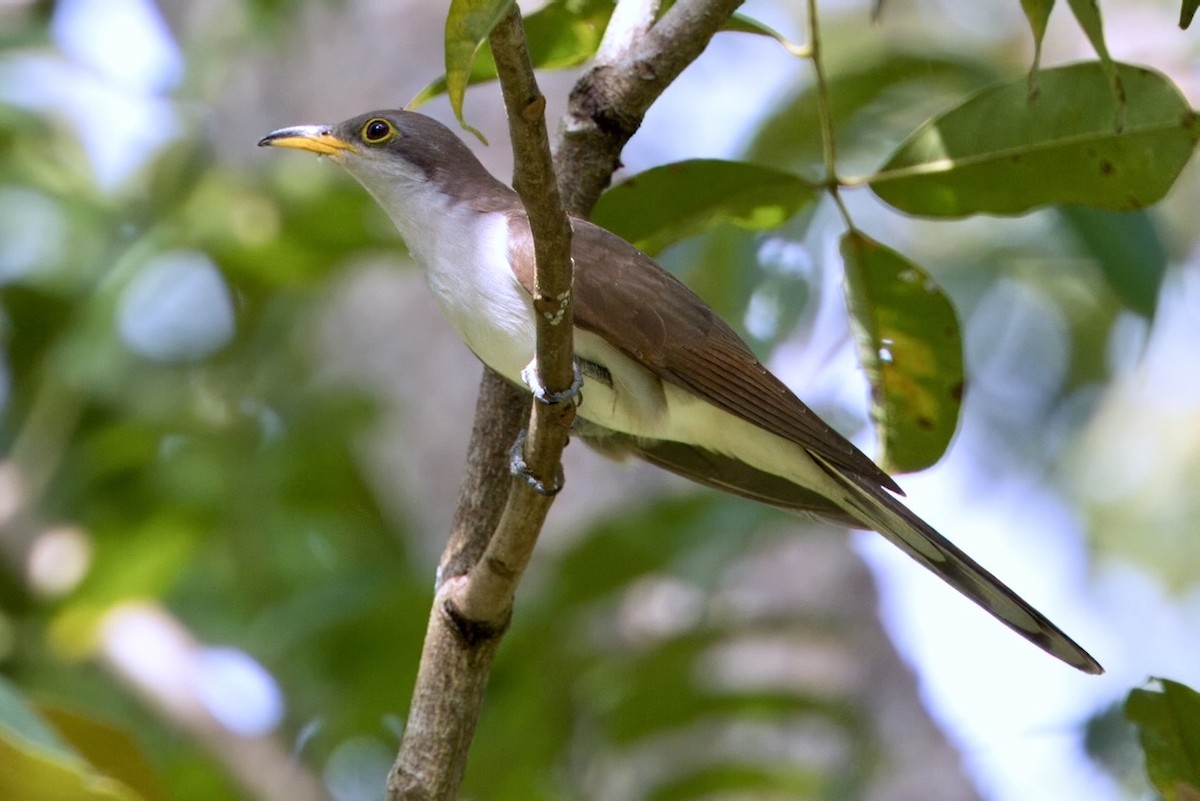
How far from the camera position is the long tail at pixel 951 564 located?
2.76 metres

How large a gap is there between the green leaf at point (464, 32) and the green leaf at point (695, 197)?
98 centimetres

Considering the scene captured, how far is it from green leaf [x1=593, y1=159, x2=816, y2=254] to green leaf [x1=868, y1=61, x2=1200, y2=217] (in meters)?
0.21

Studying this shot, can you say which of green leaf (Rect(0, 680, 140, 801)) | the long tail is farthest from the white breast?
green leaf (Rect(0, 680, 140, 801))

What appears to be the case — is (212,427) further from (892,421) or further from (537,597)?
(892,421)

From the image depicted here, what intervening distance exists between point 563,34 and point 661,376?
74cm

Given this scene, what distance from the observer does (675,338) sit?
296 centimetres

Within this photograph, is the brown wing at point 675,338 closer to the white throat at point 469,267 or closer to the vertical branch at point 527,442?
the white throat at point 469,267

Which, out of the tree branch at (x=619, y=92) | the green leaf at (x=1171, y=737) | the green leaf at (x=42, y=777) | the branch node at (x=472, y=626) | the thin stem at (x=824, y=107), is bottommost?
the green leaf at (x=42, y=777)

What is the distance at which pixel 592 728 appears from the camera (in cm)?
413

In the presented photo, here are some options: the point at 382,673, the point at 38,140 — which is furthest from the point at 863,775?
the point at 38,140

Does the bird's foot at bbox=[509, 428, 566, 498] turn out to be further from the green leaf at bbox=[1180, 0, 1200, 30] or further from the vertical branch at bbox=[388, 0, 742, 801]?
the green leaf at bbox=[1180, 0, 1200, 30]

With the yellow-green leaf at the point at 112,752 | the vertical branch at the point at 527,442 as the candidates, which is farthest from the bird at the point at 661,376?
the yellow-green leaf at the point at 112,752

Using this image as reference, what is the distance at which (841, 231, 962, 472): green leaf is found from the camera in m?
2.82

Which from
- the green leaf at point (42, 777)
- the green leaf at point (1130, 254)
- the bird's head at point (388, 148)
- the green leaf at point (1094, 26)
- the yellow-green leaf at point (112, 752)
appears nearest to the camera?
the green leaf at point (42, 777)
